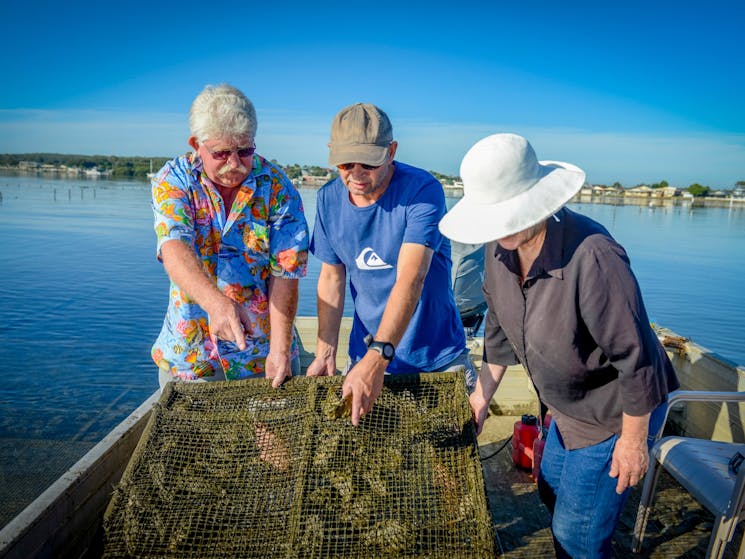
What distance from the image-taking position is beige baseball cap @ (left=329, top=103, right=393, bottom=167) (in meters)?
2.28

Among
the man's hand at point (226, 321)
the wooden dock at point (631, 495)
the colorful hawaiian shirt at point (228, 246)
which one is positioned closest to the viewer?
the man's hand at point (226, 321)

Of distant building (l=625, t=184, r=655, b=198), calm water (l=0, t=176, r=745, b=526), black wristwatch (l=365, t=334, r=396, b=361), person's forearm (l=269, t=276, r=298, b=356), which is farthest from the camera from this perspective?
distant building (l=625, t=184, r=655, b=198)

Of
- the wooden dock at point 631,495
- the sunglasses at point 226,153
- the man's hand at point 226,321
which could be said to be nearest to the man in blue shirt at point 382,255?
the sunglasses at point 226,153

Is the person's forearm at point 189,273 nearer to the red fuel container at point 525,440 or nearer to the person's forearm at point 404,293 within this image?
the person's forearm at point 404,293

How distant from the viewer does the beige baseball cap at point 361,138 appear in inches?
89.7

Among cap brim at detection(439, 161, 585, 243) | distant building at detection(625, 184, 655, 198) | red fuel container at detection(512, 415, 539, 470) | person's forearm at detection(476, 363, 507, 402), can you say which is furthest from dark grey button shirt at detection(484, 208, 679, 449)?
distant building at detection(625, 184, 655, 198)

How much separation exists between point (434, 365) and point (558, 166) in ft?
3.63

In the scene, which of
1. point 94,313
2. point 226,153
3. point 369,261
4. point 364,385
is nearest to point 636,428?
point 364,385

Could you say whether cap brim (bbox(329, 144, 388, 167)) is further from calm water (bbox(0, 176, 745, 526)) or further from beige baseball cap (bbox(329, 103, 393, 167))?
calm water (bbox(0, 176, 745, 526))

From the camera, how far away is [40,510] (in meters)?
1.93

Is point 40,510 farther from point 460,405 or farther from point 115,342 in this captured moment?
point 115,342

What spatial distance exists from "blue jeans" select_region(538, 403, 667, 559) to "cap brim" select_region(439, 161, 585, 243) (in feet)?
2.84

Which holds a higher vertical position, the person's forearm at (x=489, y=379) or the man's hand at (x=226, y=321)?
the man's hand at (x=226, y=321)

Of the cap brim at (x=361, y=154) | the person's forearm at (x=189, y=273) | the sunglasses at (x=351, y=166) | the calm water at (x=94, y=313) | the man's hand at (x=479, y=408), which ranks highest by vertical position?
the cap brim at (x=361, y=154)
